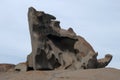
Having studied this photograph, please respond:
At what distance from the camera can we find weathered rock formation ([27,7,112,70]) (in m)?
18.2

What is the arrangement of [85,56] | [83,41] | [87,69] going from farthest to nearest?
1. [83,41]
2. [85,56]
3. [87,69]

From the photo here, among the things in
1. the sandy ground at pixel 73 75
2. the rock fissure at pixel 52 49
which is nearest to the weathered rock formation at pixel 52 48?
the rock fissure at pixel 52 49

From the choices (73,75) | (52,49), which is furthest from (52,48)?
(73,75)


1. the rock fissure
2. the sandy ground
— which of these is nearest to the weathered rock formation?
the rock fissure

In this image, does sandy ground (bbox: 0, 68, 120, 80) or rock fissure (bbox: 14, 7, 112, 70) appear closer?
sandy ground (bbox: 0, 68, 120, 80)

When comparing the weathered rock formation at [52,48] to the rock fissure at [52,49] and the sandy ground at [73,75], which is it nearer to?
→ the rock fissure at [52,49]

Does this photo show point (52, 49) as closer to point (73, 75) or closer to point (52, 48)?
point (52, 48)

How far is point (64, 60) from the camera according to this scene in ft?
60.3

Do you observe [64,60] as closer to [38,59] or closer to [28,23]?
[38,59]

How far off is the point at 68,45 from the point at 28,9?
2449mm

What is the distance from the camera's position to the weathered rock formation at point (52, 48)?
18.2 metres

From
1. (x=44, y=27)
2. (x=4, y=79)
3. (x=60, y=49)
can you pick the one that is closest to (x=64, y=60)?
(x=60, y=49)

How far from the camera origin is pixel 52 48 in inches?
726

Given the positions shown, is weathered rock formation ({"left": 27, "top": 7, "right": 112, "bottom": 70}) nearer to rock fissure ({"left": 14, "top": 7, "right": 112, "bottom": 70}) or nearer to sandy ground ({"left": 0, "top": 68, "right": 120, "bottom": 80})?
rock fissure ({"left": 14, "top": 7, "right": 112, "bottom": 70})
